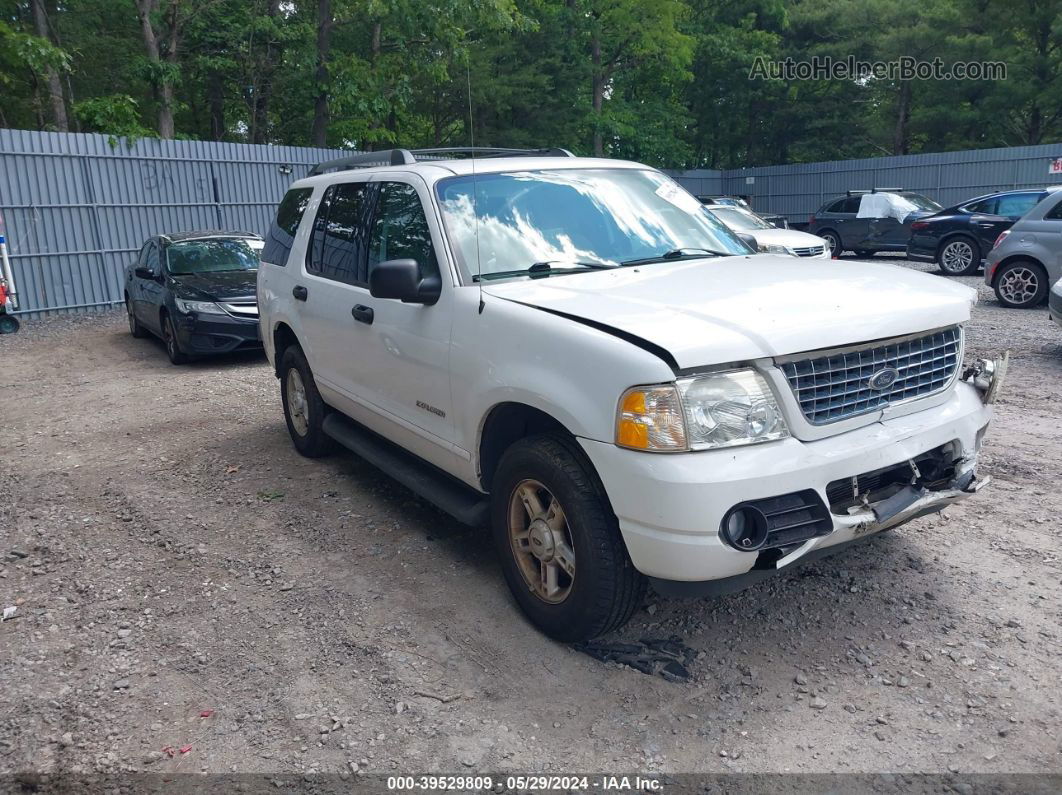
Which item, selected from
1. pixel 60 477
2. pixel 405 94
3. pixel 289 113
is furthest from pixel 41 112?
pixel 60 477

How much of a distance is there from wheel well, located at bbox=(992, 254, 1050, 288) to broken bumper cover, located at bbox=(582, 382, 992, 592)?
9.75 m

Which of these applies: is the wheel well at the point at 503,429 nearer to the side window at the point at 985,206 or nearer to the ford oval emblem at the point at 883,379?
the ford oval emblem at the point at 883,379

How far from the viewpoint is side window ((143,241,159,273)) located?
1140 cm

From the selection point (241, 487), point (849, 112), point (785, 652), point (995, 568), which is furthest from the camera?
point (849, 112)

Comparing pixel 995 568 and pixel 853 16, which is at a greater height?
pixel 853 16

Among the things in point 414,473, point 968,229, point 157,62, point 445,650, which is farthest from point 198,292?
point 968,229

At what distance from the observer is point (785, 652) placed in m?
3.49

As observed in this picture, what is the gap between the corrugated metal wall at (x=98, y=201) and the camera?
14.9 metres

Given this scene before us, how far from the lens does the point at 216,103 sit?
94.3 feet

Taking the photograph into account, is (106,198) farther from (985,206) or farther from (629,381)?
(985,206)

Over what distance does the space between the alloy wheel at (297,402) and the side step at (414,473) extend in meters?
0.36

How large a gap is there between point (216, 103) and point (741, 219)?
20155mm

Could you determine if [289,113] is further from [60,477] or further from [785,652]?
[785,652]

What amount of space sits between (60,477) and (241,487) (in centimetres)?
143
